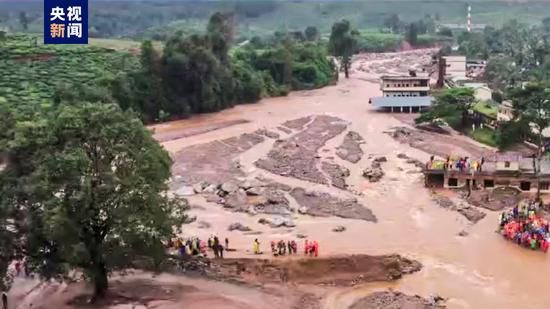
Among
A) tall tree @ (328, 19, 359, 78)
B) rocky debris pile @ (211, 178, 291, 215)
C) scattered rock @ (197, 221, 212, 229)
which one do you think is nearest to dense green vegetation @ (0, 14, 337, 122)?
tall tree @ (328, 19, 359, 78)

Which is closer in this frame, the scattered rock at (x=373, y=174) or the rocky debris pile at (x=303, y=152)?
the scattered rock at (x=373, y=174)

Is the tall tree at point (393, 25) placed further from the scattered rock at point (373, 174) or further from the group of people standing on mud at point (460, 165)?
the group of people standing on mud at point (460, 165)

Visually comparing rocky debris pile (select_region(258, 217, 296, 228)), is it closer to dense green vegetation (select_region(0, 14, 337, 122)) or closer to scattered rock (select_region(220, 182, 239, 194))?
scattered rock (select_region(220, 182, 239, 194))

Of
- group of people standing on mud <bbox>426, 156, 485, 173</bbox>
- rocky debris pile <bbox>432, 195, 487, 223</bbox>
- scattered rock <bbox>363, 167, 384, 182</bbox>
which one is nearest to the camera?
rocky debris pile <bbox>432, 195, 487, 223</bbox>

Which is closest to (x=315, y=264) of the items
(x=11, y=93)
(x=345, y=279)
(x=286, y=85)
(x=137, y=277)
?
(x=345, y=279)

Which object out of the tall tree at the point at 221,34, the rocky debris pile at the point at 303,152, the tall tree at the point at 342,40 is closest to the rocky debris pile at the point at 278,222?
the rocky debris pile at the point at 303,152

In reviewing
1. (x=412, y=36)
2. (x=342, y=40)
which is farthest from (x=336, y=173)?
(x=412, y=36)
